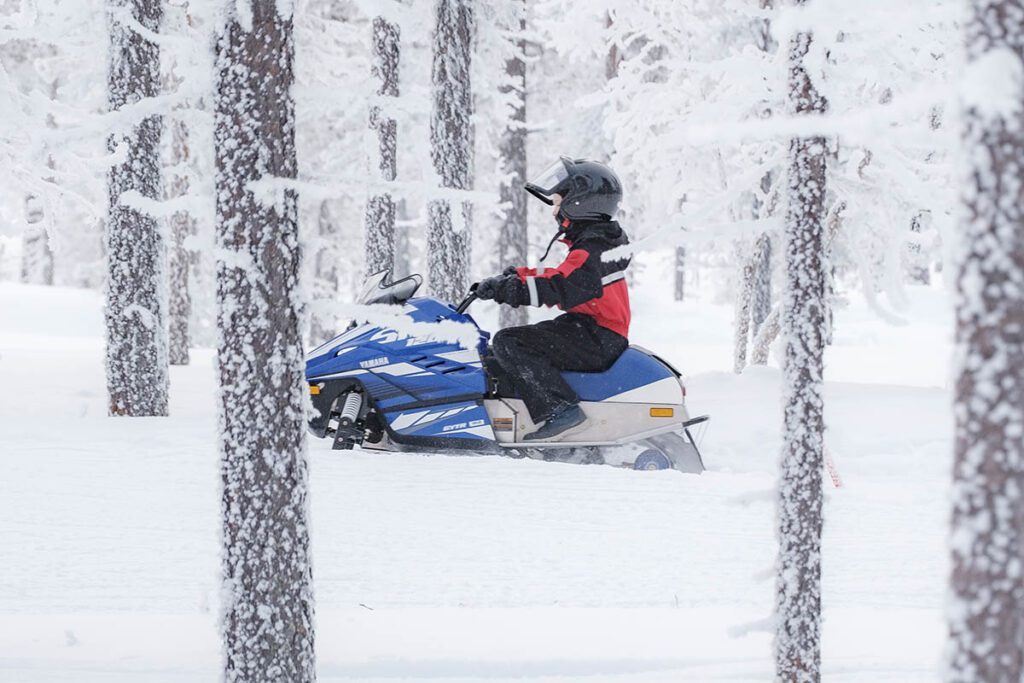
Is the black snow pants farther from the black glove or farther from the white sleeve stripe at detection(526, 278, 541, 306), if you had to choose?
the black glove

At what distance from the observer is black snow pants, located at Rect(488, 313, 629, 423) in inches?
289

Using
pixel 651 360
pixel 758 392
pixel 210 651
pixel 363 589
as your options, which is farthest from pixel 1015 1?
pixel 758 392

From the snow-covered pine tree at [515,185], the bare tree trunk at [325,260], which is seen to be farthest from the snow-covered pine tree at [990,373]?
the bare tree trunk at [325,260]

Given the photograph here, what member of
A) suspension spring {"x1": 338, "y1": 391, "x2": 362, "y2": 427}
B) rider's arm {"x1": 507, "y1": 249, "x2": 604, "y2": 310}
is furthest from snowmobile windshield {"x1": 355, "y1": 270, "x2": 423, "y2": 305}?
rider's arm {"x1": 507, "y1": 249, "x2": 604, "y2": 310}

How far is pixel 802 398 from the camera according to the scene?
3424mm

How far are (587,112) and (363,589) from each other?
16997mm

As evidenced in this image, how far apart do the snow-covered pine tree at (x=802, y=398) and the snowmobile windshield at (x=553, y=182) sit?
3.91 metres

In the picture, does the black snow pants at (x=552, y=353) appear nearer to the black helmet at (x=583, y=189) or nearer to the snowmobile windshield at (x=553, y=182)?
the black helmet at (x=583, y=189)

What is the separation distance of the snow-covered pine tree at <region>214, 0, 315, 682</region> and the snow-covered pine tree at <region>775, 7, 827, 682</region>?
1581 mm

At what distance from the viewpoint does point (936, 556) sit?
19.3 ft

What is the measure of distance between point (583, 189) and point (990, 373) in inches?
215

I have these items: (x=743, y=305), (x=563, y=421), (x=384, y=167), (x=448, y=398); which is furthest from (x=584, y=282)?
(x=743, y=305)

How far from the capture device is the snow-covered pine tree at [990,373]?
74.9 inches

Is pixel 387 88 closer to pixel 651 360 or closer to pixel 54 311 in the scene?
pixel 651 360
